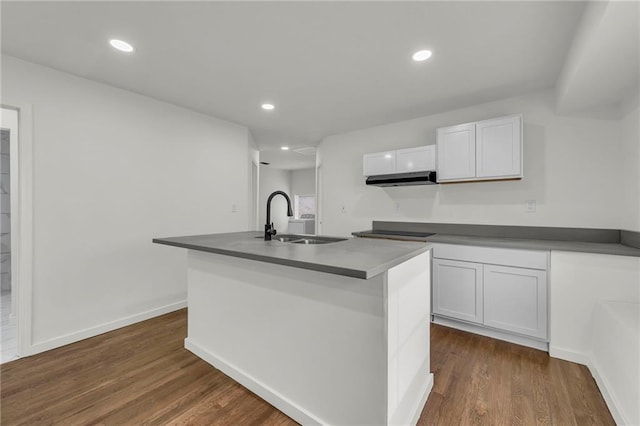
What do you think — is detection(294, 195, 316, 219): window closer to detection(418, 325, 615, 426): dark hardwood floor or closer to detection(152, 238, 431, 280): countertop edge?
detection(418, 325, 615, 426): dark hardwood floor

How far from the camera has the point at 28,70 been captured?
2.24 m

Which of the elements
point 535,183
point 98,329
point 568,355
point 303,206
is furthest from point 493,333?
point 303,206

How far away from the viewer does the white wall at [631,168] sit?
2.16 metres

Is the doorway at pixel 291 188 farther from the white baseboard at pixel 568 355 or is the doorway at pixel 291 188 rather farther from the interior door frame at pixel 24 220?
the white baseboard at pixel 568 355

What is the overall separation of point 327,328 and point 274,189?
23.8 ft

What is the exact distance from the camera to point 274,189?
841cm

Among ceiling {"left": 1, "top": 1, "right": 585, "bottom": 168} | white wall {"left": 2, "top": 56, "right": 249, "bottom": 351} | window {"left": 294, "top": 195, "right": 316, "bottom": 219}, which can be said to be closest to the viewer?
ceiling {"left": 1, "top": 1, "right": 585, "bottom": 168}

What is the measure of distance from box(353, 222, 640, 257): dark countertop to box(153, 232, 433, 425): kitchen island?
1195mm

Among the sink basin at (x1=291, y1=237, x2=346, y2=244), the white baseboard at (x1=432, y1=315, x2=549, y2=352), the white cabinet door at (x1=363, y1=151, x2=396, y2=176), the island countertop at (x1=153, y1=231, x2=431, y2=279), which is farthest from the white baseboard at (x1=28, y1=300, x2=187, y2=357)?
the white baseboard at (x1=432, y1=315, x2=549, y2=352)

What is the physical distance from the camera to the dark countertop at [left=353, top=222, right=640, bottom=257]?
218 cm

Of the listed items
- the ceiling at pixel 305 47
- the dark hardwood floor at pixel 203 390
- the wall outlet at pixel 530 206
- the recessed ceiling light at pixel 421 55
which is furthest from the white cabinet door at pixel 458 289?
the recessed ceiling light at pixel 421 55

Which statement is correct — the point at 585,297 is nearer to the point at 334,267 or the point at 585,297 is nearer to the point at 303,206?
the point at 334,267

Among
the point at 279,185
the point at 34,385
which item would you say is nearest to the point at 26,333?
the point at 34,385

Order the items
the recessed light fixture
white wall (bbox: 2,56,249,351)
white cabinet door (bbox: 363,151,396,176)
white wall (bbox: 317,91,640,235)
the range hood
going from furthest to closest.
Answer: white cabinet door (bbox: 363,151,396,176) < the range hood < white wall (bbox: 317,91,640,235) < white wall (bbox: 2,56,249,351) < the recessed light fixture
